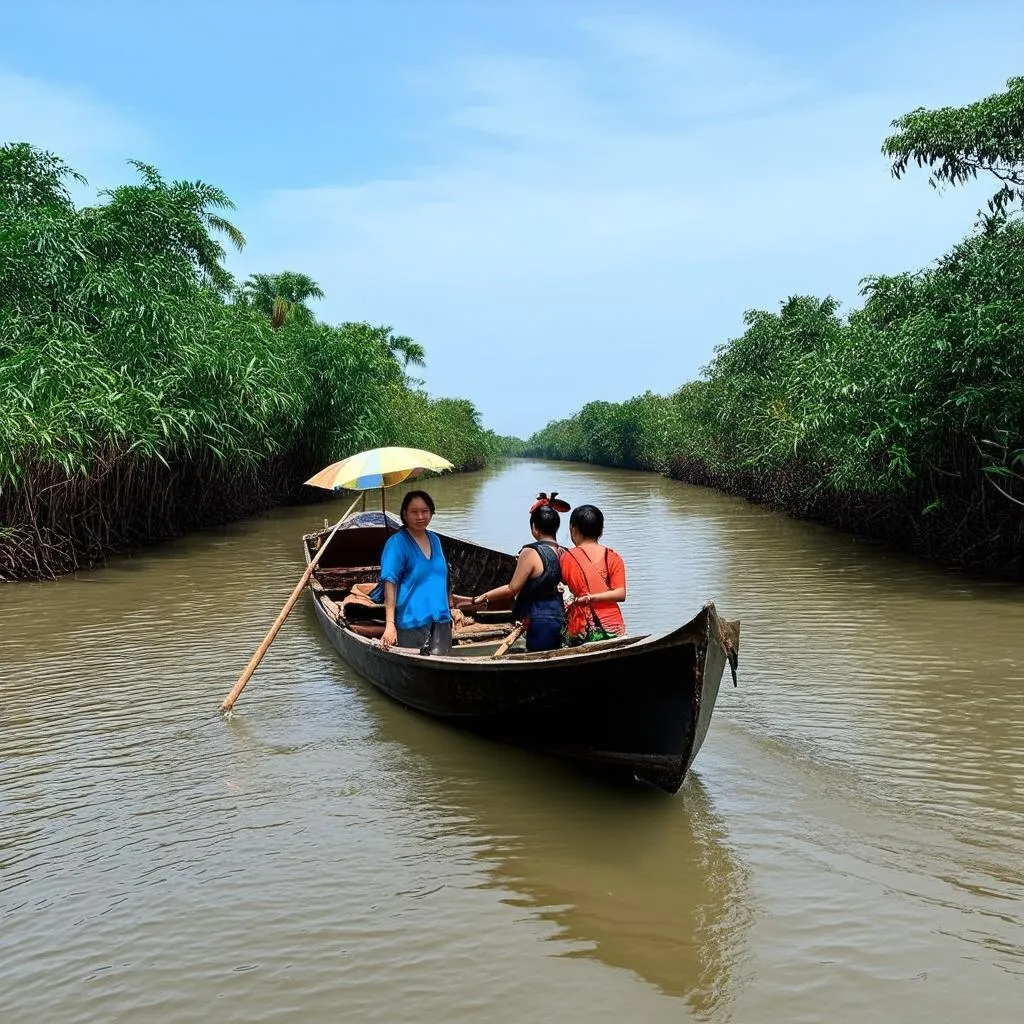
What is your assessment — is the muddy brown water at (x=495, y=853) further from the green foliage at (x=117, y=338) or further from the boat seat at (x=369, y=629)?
the green foliage at (x=117, y=338)

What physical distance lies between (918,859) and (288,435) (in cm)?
2096

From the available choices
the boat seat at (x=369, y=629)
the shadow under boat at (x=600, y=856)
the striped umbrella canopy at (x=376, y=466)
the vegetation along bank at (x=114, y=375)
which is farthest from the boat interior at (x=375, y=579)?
the vegetation along bank at (x=114, y=375)

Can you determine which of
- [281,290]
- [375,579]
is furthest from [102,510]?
[281,290]

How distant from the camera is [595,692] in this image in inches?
182

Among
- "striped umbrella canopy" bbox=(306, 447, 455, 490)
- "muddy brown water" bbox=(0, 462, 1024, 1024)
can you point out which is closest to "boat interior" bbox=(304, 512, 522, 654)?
"muddy brown water" bbox=(0, 462, 1024, 1024)

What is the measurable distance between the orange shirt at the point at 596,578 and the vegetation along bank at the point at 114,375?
8.26 metres

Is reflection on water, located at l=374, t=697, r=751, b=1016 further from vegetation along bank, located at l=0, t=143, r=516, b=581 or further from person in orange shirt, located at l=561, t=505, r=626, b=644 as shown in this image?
vegetation along bank, located at l=0, t=143, r=516, b=581

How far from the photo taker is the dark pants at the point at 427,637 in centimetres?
614

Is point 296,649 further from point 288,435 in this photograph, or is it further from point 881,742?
point 288,435

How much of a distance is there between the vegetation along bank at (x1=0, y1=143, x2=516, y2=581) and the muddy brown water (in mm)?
4161

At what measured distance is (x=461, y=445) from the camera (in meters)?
47.9

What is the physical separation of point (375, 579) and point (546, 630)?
553cm

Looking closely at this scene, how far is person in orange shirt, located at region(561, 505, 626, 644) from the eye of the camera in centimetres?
501

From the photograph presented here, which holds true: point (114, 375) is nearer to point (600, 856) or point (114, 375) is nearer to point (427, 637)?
point (427, 637)
